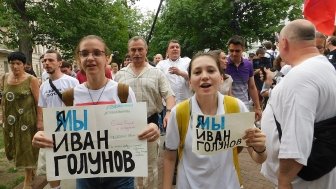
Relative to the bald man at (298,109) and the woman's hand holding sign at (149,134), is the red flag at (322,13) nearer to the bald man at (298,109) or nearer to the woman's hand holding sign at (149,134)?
the bald man at (298,109)

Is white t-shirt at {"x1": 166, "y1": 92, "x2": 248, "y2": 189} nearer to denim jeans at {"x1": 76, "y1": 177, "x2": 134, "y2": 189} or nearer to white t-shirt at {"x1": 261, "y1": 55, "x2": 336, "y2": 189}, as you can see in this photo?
white t-shirt at {"x1": 261, "y1": 55, "x2": 336, "y2": 189}

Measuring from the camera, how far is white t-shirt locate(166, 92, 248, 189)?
8.96ft

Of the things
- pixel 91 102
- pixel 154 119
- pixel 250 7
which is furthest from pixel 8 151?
pixel 250 7

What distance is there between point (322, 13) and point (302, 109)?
4.34 m

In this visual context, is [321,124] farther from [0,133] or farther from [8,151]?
[0,133]

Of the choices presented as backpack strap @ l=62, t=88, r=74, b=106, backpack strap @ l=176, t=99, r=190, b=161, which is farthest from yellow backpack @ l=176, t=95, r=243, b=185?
backpack strap @ l=62, t=88, r=74, b=106

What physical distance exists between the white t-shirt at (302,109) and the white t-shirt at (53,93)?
11.5 feet

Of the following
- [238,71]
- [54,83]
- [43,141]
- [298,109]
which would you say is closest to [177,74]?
[238,71]

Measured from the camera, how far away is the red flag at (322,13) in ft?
20.5

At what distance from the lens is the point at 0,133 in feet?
37.9

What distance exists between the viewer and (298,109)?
8.28 ft

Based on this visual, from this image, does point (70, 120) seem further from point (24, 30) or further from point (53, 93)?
point (24, 30)

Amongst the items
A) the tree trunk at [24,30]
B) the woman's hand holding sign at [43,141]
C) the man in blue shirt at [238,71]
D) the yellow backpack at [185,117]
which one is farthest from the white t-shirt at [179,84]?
the tree trunk at [24,30]

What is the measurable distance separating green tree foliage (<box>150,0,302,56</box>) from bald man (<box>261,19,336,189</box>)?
3217 centimetres
